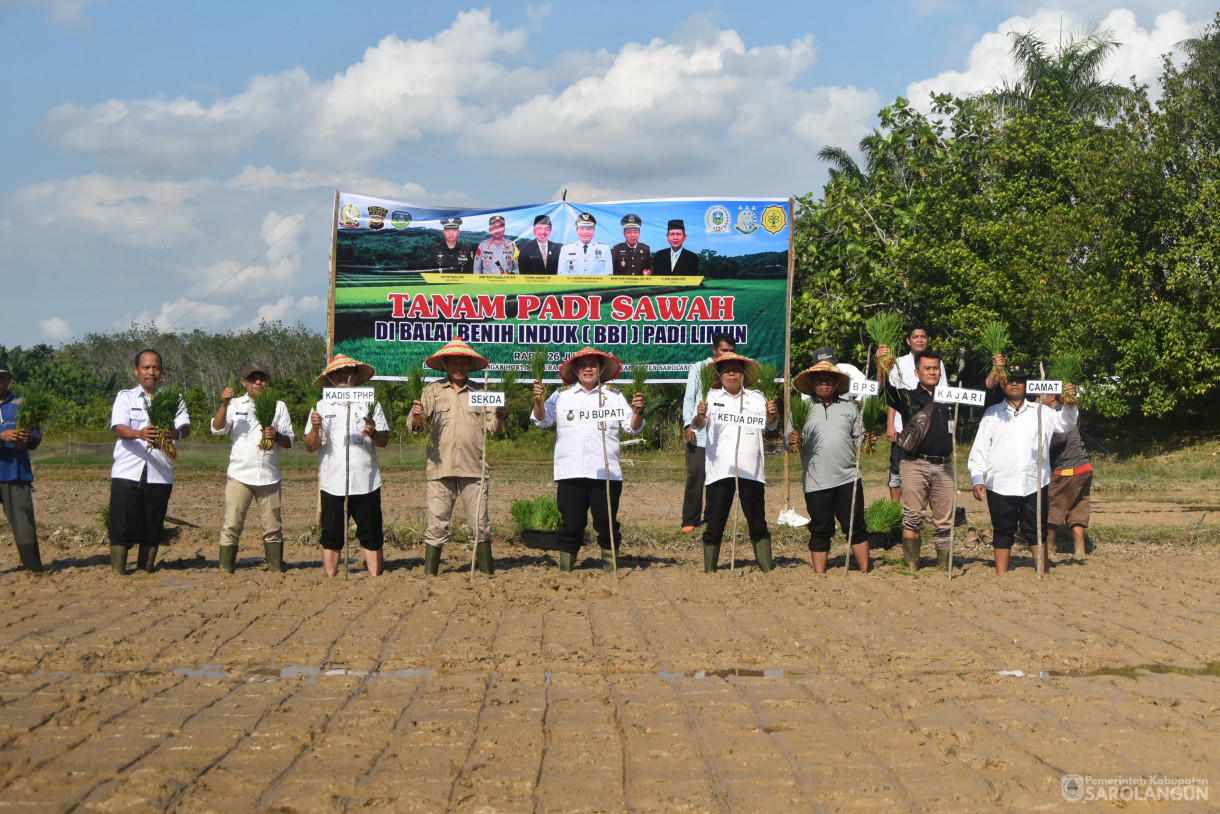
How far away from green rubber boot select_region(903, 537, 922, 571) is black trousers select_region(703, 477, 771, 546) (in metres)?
1.16

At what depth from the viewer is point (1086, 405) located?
21.1m

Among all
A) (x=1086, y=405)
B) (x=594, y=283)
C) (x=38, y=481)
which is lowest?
(x=38, y=481)

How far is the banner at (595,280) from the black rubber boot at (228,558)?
7.33 m

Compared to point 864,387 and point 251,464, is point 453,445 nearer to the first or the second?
point 251,464

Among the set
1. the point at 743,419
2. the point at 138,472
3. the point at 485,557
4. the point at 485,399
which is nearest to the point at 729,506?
the point at 743,419

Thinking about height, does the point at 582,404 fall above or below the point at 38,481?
above

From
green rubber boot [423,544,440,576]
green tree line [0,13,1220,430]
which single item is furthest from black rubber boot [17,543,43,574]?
green tree line [0,13,1220,430]

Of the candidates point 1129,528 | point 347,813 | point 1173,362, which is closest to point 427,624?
point 347,813

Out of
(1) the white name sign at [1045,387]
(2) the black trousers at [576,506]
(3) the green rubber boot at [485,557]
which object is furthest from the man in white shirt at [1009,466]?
(3) the green rubber boot at [485,557]

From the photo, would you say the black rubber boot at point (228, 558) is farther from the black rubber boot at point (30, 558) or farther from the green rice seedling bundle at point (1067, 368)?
the green rice seedling bundle at point (1067, 368)

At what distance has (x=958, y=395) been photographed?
8039mm

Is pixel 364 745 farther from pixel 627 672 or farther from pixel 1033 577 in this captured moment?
pixel 1033 577

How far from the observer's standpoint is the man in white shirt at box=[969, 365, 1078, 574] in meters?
8.24

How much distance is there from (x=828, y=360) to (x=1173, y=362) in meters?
15.7
